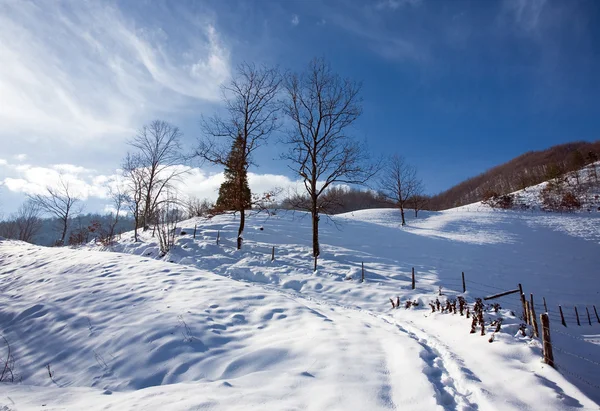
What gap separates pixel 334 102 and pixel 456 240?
18258mm

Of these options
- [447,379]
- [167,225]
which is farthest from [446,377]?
[167,225]

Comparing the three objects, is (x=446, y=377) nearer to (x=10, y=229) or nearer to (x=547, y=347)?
(x=547, y=347)

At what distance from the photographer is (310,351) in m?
5.09

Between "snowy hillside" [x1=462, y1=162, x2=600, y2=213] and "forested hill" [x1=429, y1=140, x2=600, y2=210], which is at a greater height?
"forested hill" [x1=429, y1=140, x2=600, y2=210]

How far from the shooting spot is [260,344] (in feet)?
17.9

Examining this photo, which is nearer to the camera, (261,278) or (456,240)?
(261,278)

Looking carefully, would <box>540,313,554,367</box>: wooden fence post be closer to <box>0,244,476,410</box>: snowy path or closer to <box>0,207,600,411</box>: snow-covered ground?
<box>0,207,600,411</box>: snow-covered ground

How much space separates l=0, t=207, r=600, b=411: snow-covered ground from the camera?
3811 mm

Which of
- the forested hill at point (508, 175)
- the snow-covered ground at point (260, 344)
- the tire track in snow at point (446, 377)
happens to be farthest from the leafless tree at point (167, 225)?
the forested hill at point (508, 175)

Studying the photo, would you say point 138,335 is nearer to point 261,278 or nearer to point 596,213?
point 261,278

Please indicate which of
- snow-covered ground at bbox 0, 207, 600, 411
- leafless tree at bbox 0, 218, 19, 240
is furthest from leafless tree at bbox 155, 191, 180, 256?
leafless tree at bbox 0, 218, 19, 240

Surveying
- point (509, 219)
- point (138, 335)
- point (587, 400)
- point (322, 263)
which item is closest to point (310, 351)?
point (138, 335)

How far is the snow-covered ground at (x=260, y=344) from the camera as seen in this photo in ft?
12.5

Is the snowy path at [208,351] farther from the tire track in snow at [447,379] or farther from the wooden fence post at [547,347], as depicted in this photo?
the wooden fence post at [547,347]
